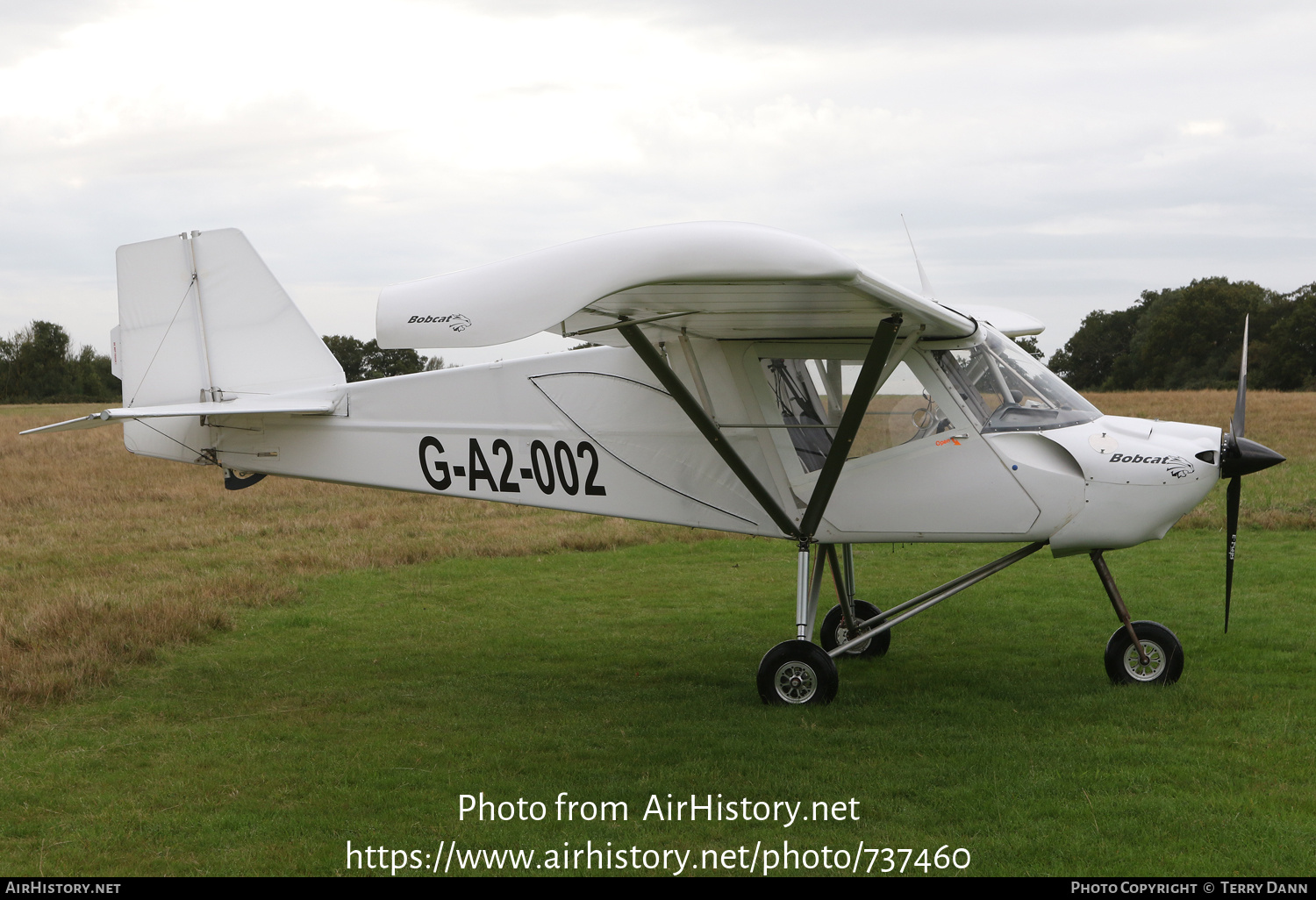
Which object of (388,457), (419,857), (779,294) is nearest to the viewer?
(419,857)

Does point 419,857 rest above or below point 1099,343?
below

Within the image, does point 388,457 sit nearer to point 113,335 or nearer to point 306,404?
point 306,404

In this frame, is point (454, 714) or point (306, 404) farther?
point (306, 404)

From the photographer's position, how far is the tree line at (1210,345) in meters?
64.9

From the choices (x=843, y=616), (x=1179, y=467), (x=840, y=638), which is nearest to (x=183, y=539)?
(x=840, y=638)

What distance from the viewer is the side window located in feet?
24.5

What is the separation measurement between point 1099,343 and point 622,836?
88.1 metres

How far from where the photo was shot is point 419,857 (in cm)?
513

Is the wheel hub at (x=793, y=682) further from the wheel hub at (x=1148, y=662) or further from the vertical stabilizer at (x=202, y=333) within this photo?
the vertical stabilizer at (x=202, y=333)

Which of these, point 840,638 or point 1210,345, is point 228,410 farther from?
point 1210,345

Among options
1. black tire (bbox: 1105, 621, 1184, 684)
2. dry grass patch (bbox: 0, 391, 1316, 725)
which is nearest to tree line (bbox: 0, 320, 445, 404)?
dry grass patch (bbox: 0, 391, 1316, 725)

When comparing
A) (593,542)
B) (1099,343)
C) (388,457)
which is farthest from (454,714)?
(1099,343)

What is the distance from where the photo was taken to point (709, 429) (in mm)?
7324

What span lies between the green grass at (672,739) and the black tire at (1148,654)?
188 mm
